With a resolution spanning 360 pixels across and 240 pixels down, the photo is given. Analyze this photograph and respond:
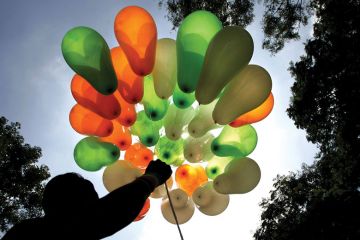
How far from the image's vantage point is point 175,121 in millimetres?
3555

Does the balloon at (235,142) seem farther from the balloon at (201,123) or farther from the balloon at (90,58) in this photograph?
the balloon at (90,58)

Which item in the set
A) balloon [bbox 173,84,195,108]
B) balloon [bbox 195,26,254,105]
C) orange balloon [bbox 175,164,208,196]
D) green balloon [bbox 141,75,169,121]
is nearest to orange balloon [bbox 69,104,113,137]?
green balloon [bbox 141,75,169,121]

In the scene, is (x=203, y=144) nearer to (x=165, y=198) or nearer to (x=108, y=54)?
(x=165, y=198)

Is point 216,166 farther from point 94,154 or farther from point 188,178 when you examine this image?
point 94,154

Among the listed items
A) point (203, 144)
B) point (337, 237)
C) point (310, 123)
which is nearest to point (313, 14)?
point (310, 123)

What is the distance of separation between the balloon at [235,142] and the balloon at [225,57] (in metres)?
0.78

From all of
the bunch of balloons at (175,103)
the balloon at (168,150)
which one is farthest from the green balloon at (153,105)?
the balloon at (168,150)

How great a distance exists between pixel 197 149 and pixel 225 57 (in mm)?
1222

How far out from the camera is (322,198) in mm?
10812

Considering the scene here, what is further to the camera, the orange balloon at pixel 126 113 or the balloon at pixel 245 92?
the orange balloon at pixel 126 113

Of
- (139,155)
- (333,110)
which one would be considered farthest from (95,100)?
(333,110)

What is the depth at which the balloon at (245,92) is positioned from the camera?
3078mm

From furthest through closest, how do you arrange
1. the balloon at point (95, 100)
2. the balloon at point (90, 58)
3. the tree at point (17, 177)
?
1. the tree at point (17, 177)
2. the balloon at point (95, 100)
3. the balloon at point (90, 58)

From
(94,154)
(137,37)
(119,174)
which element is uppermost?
(137,37)
